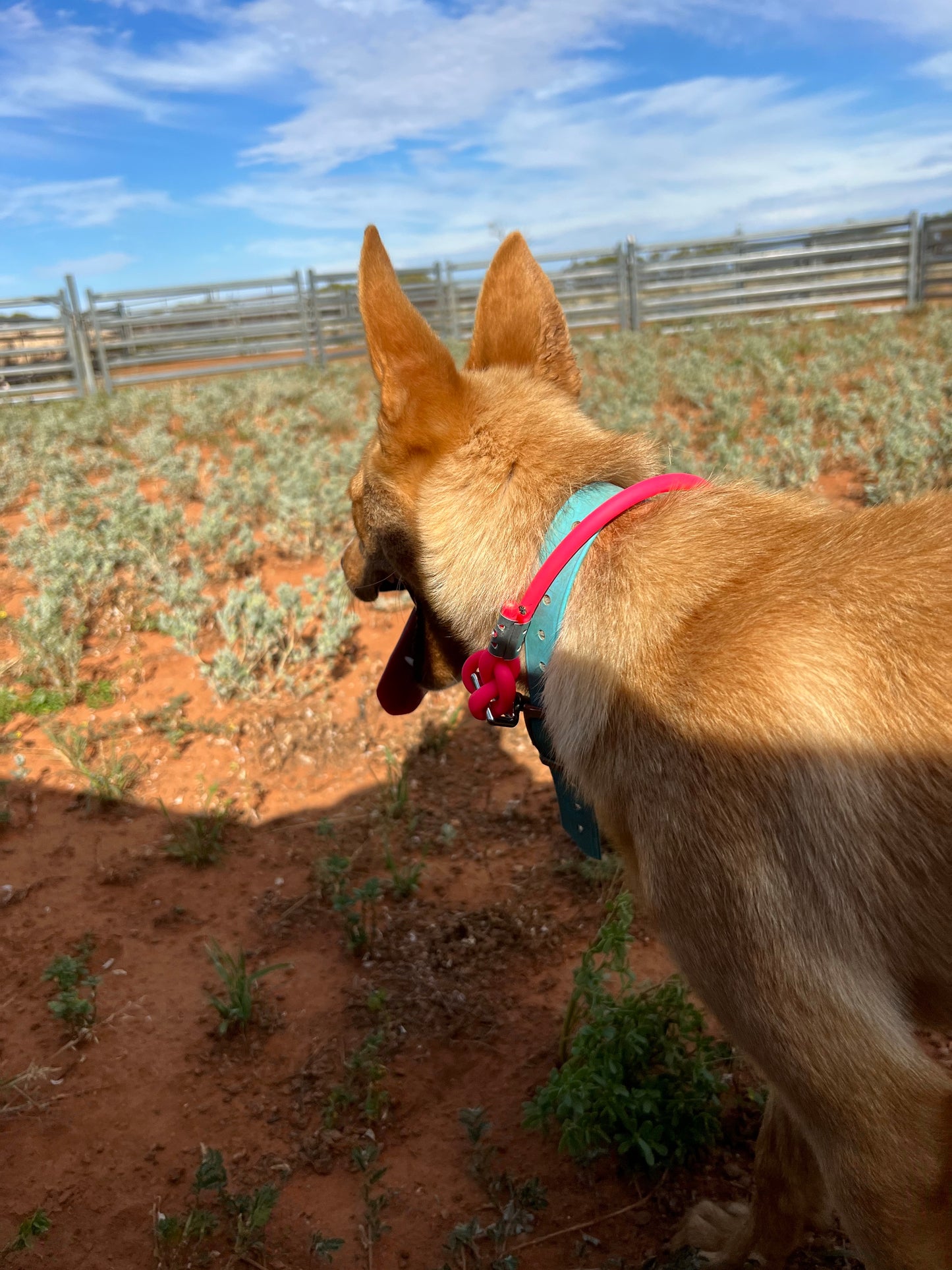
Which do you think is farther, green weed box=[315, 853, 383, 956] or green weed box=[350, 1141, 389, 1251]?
green weed box=[315, 853, 383, 956]

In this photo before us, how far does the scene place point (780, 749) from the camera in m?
1.43

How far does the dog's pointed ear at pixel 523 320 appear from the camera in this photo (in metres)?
2.24

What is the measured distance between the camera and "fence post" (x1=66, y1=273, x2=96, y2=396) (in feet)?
62.0


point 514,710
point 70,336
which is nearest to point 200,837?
point 514,710

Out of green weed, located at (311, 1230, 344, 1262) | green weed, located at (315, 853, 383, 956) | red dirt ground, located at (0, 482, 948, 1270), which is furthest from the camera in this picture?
green weed, located at (315, 853, 383, 956)

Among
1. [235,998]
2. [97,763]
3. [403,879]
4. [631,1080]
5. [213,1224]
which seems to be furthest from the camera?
[97,763]

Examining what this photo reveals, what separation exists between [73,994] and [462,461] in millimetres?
2108

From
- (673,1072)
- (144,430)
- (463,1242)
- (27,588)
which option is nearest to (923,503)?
(673,1072)

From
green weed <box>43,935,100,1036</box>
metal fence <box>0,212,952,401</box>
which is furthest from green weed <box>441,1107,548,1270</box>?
metal fence <box>0,212,952,401</box>

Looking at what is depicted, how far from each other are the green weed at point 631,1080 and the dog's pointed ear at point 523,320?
1.48 meters

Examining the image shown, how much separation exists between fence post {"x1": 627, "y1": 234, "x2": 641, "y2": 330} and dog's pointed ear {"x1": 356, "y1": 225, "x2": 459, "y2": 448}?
20.1 m

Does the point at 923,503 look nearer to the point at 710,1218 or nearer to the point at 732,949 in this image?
the point at 732,949

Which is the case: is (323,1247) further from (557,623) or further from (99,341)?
(99,341)

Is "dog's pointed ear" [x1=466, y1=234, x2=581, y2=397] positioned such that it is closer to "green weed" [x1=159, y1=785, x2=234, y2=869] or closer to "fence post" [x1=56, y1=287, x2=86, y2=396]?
"green weed" [x1=159, y1=785, x2=234, y2=869]
